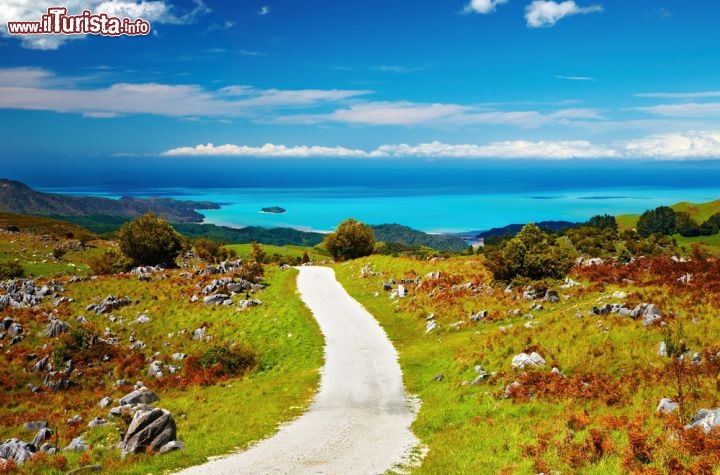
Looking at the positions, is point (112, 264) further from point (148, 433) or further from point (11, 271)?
point (148, 433)

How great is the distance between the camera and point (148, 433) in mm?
15930

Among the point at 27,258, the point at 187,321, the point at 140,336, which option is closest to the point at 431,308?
the point at 187,321

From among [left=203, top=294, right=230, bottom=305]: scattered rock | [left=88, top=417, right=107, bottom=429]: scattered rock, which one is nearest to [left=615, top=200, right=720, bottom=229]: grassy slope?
[left=203, top=294, right=230, bottom=305]: scattered rock

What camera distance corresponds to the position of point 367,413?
20250 millimetres

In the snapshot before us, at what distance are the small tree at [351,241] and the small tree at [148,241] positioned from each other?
25741 mm

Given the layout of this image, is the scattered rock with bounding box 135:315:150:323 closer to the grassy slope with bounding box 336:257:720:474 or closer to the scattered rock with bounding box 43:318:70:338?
the scattered rock with bounding box 43:318:70:338

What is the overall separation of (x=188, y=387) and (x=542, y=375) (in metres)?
18.6

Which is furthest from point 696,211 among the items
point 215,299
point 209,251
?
point 215,299

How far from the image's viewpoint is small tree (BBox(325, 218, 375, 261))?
258 ft

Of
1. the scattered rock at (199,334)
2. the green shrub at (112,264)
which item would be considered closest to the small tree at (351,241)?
the green shrub at (112,264)

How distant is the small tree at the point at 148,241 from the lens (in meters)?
61.7

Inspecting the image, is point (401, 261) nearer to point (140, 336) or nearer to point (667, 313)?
point (140, 336)

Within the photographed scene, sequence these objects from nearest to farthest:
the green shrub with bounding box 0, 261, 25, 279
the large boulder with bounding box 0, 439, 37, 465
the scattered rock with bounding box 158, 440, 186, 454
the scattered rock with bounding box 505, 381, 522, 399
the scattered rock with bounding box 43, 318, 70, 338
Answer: the scattered rock with bounding box 158, 440, 186, 454
the large boulder with bounding box 0, 439, 37, 465
the scattered rock with bounding box 505, 381, 522, 399
the scattered rock with bounding box 43, 318, 70, 338
the green shrub with bounding box 0, 261, 25, 279

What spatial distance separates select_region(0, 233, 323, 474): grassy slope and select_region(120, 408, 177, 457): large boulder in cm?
51
